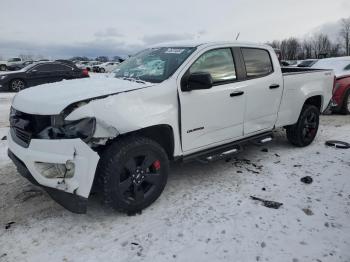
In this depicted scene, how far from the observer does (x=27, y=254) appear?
299 cm

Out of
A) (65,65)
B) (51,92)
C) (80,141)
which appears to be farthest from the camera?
(65,65)

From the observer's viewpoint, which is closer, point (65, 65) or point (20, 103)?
point (20, 103)

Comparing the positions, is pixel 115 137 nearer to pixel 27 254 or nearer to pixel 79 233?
pixel 79 233

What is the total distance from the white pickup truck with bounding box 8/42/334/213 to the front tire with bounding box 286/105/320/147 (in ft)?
2.54

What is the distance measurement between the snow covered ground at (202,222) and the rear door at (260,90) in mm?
721

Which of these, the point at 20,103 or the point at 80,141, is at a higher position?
the point at 20,103

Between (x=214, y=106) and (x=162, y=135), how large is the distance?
777 mm

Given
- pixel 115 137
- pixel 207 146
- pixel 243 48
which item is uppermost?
pixel 243 48

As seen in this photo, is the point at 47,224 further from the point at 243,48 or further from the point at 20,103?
the point at 243,48

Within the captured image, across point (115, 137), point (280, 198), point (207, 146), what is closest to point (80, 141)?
point (115, 137)

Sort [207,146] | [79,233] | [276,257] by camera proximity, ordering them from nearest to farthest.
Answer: [276,257] < [79,233] < [207,146]

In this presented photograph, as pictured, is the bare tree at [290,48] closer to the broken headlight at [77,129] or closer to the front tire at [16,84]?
the front tire at [16,84]

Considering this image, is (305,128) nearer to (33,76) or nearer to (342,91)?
(342,91)

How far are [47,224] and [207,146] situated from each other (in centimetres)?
207
